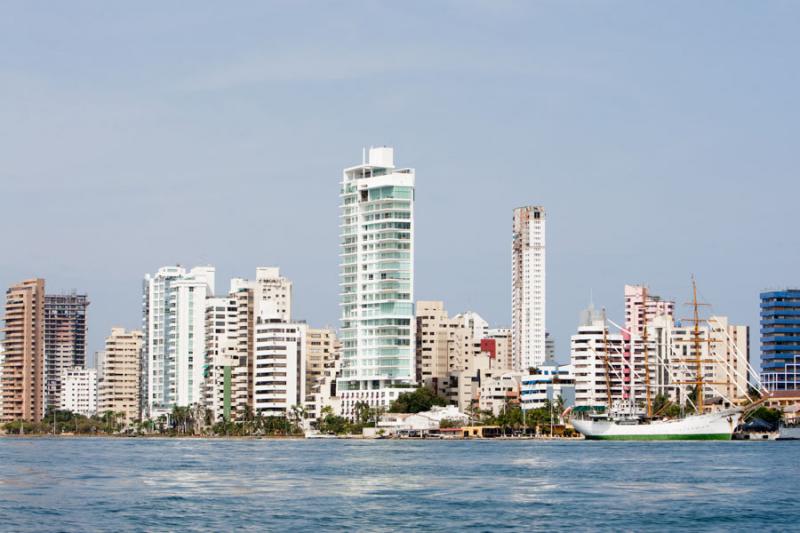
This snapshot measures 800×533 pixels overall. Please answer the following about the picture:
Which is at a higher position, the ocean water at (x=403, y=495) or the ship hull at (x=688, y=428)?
the ocean water at (x=403, y=495)

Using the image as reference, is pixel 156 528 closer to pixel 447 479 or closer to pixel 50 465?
pixel 447 479

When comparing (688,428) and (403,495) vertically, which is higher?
(403,495)

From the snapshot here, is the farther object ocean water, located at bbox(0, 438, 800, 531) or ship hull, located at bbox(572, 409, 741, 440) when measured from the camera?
ship hull, located at bbox(572, 409, 741, 440)

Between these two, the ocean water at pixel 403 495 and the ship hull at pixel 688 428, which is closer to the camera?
the ocean water at pixel 403 495

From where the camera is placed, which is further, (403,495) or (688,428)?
(688,428)

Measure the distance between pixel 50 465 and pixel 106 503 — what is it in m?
42.2

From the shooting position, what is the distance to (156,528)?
55.0 metres

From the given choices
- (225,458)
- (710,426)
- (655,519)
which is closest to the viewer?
(655,519)

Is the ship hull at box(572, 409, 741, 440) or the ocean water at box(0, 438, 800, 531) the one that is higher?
the ocean water at box(0, 438, 800, 531)

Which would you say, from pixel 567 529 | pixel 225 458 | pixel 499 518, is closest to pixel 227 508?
pixel 499 518

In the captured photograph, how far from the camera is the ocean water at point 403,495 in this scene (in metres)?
57.2

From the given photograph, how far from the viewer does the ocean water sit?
57250 millimetres

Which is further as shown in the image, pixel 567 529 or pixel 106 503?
pixel 106 503

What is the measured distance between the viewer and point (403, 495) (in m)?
71.2
